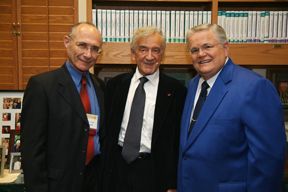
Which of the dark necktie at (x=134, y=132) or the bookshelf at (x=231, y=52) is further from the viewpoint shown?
the bookshelf at (x=231, y=52)

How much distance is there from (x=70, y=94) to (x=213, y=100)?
0.80 metres

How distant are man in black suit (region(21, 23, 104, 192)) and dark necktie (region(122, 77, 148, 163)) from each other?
0.19 m

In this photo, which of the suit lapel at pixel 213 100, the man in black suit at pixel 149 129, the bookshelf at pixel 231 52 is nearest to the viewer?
the suit lapel at pixel 213 100

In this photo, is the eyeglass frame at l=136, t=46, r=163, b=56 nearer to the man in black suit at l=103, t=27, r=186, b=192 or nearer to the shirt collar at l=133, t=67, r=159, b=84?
the man in black suit at l=103, t=27, r=186, b=192

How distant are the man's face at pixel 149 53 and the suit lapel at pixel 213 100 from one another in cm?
49

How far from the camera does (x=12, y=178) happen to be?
7.29 feet

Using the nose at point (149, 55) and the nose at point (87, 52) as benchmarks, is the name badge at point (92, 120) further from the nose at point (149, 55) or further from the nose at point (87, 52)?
the nose at point (149, 55)

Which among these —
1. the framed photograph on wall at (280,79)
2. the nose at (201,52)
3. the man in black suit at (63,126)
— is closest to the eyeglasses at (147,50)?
the man in black suit at (63,126)

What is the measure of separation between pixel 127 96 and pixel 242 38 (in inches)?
47.9

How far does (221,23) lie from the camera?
2615 mm

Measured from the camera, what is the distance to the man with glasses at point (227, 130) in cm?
146

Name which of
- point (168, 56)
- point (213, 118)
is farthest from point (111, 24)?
point (213, 118)

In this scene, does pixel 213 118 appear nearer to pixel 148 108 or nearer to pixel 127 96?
pixel 148 108

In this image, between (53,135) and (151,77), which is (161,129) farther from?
(53,135)
